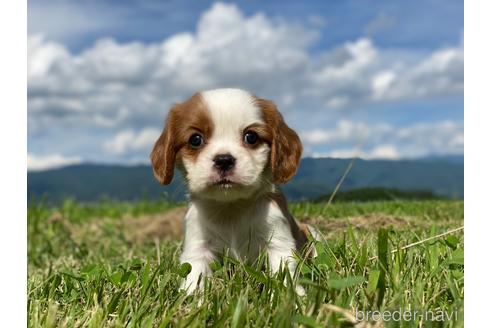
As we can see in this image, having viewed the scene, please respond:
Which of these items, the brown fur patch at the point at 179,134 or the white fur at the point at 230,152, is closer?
the white fur at the point at 230,152

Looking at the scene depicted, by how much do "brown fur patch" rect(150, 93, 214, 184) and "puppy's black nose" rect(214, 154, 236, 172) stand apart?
0.86ft

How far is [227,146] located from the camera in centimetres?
396

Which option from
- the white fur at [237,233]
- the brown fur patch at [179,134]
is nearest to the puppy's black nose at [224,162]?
the brown fur patch at [179,134]

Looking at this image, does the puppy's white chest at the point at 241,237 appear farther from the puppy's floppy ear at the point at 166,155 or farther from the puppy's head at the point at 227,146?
the puppy's floppy ear at the point at 166,155

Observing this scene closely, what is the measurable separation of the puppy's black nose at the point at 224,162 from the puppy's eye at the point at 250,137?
0.87 feet

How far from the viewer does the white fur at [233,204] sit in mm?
3945

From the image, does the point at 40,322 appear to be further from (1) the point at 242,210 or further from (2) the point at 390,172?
(2) the point at 390,172

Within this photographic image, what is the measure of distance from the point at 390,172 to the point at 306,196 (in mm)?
910

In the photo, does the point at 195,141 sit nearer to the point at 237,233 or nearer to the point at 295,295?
the point at 237,233

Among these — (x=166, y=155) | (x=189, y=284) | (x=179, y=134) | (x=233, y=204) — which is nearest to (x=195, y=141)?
(x=179, y=134)

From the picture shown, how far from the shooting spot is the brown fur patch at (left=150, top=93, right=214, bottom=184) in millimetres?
4066

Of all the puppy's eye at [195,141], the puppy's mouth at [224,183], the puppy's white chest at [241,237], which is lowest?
the puppy's white chest at [241,237]

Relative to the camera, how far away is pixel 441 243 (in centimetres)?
407

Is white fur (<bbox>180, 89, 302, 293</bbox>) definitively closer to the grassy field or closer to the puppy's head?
the puppy's head
